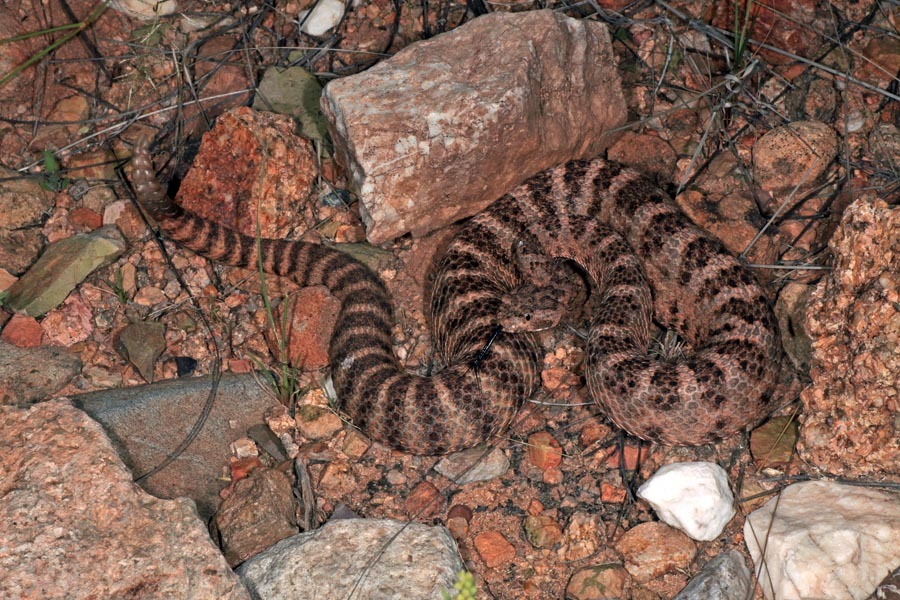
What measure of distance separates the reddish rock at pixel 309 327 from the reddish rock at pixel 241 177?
65 cm

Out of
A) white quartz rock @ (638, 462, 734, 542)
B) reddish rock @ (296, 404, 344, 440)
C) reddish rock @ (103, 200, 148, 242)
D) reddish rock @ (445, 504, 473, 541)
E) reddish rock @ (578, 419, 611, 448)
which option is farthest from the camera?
reddish rock @ (103, 200, 148, 242)

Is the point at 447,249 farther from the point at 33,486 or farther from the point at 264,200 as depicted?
the point at 33,486

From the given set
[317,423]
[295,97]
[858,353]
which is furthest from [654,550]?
[295,97]

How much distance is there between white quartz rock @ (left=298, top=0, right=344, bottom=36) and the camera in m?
6.89

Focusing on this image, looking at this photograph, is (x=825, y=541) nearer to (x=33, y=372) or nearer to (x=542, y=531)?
(x=542, y=531)

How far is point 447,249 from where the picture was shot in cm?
617

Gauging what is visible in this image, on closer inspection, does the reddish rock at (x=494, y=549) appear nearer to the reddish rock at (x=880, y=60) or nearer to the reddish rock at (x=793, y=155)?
the reddish rock at (x=793, y=155)

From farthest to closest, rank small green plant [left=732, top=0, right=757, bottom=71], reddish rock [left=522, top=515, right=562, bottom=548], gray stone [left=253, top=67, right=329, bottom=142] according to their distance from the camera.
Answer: gray stone [left=253, top=67, right=329, bottom=142] < small green plant [left=732, top=0, right=757, bottom=71] < reddish rock [left=522, top=515, right=562, bottom=548]

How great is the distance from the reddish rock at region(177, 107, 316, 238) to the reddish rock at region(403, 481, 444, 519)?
2.23 metres

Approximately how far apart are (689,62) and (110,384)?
459 centimetres

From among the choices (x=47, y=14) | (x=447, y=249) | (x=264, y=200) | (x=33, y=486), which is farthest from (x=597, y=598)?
(x=47, y=14)

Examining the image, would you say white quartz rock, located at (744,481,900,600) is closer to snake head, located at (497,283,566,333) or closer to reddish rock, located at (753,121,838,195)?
snake head, located at (497,283,566,333)

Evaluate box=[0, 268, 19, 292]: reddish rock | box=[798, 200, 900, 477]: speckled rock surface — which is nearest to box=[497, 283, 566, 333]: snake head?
box=[798, 200, 900, 477]: speckled rock surface

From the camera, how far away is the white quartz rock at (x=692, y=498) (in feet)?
15.7
